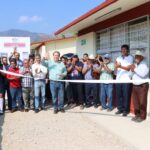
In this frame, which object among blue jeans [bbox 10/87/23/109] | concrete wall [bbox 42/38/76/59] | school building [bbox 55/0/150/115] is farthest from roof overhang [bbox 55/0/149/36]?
concrete wall [bbox 42/38/76/59]

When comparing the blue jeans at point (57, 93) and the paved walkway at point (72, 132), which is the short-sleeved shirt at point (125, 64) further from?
the blue jeans at point (57, 93)

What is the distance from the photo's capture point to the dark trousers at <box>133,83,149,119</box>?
820 centimetres

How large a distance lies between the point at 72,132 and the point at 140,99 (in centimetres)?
181

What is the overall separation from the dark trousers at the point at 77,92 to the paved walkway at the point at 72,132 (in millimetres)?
1205

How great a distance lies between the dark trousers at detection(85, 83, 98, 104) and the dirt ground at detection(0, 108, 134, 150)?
108cm

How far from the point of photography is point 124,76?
8.93 m

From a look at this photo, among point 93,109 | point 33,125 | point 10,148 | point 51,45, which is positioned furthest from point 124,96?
Result: point 51,45

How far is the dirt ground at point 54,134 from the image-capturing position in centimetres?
648

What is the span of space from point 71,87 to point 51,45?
70.1ft

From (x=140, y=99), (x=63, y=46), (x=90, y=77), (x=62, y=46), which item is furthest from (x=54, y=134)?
(x=62, y=46)

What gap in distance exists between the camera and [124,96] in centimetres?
907

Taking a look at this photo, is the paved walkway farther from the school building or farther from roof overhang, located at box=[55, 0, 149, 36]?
roof overhang, located at box=[55, 0, 149, 36]

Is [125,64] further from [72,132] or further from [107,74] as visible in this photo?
[72,132]

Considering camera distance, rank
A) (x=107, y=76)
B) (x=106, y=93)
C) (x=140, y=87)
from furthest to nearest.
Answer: (x=106, y=93), (x=107, y=76), (x=140, y=87)
